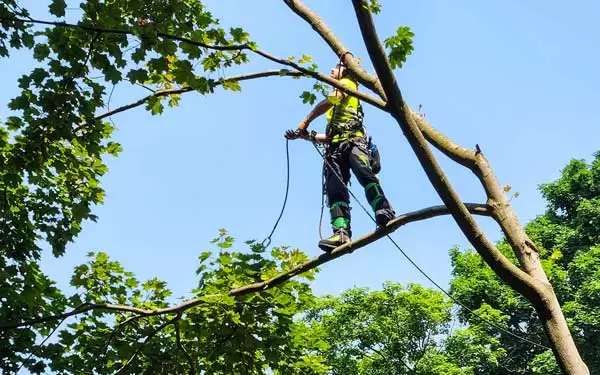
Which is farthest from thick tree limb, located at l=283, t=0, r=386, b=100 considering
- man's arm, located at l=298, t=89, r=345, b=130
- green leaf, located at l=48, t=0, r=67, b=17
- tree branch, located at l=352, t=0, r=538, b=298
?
green leaf, located at l=48, t=0, r=67, b=17

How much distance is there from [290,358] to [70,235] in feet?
9.09

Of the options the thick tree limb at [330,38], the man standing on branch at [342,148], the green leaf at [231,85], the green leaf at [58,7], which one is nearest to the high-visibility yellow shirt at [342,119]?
the man standing on branch at [342,148]

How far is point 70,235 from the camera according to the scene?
6.87 metres

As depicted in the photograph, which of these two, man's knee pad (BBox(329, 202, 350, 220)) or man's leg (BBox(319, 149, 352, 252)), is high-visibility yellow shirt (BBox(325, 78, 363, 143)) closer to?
man's leg (BBox(319, 149, 352, 252))

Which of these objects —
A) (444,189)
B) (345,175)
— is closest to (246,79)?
(345,175)

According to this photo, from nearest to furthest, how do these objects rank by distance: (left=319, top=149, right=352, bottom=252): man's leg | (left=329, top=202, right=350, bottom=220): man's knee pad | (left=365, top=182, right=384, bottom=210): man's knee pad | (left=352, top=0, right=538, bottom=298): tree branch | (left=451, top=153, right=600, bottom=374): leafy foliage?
(left=352, top=0, right=538, bottom=298): tree branch < (left=365, top=182, right=384, bottom=210): man's knee pad < (left=319, top=149, right=352, bottom=252): man's leg < (left=329, top=202, right=350, bottom=220): man's knee pad < (left=451, top=153, right=600, bottom=374): leafy foliage

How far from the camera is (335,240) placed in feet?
16.6

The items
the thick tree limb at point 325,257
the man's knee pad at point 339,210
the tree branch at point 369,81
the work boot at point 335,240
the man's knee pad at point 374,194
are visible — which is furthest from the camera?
the man's knee pad at point 339,210

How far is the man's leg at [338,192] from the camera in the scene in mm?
5355

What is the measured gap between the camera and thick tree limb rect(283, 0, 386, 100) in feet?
16.6

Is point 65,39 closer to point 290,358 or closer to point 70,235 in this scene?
point 70,235

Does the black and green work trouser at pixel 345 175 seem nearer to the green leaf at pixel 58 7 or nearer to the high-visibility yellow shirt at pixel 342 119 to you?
the high-visibility yellow shirt at pixel 342 119

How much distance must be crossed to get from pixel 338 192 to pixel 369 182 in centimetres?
35

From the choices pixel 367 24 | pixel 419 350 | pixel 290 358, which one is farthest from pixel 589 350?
pixel 367 24
